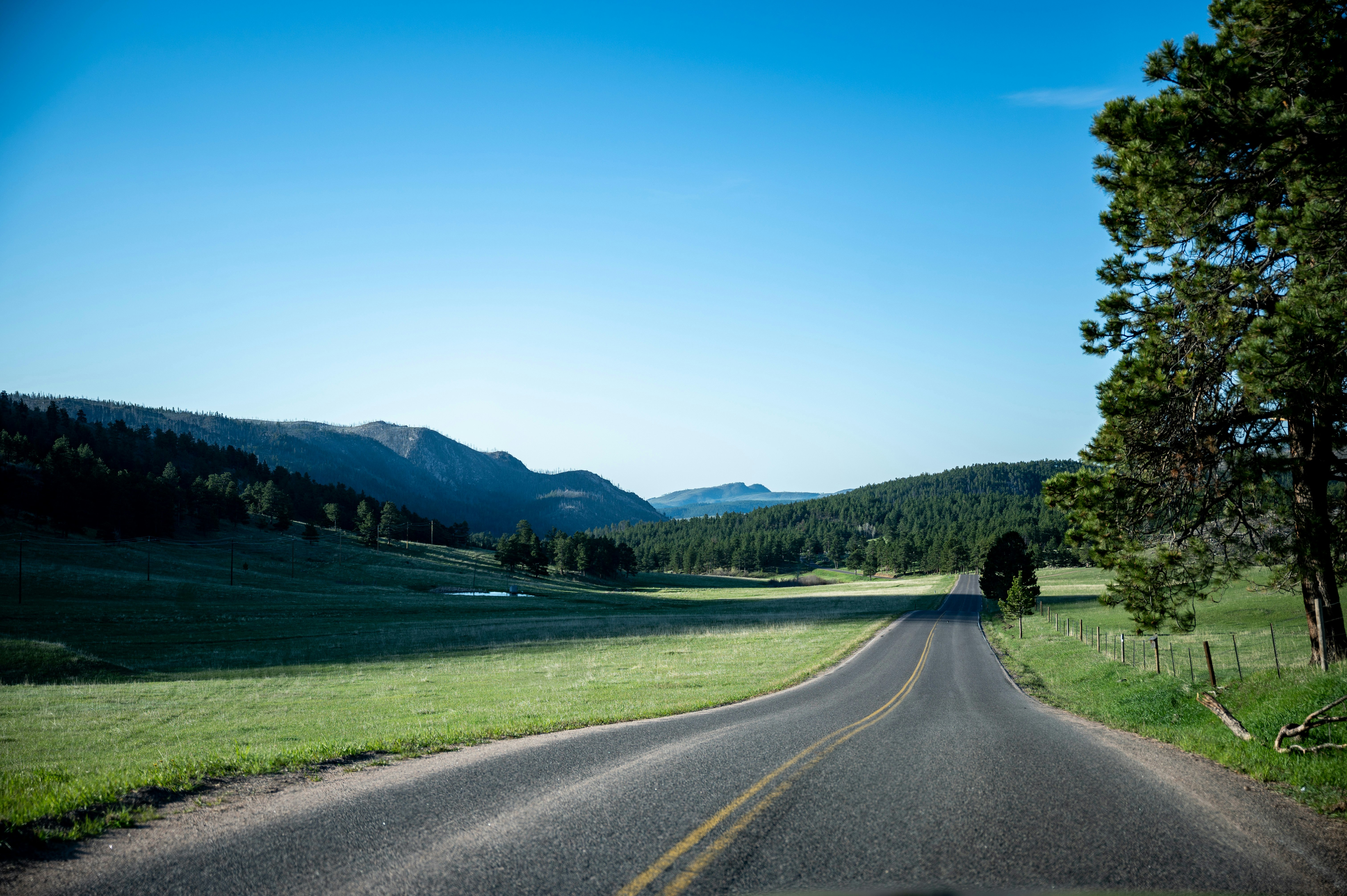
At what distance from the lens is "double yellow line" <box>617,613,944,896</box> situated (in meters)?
5.27

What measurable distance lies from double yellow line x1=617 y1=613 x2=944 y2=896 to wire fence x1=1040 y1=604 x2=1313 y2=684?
9386 mm

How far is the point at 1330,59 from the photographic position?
10.4m

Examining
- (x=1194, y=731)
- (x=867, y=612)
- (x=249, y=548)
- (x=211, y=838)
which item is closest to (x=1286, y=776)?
(x=1194, y=731)

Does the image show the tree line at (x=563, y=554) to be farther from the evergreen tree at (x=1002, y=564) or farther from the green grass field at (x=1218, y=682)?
the green grass field at (x=1218, y=682)

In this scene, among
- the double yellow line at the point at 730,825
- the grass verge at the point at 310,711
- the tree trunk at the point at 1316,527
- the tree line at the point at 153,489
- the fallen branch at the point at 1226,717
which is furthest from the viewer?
the tree line at the point at 153,489

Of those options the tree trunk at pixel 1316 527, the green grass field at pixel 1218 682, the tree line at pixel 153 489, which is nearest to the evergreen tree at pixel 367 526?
the tree line at pixel 153 489

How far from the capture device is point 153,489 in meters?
100

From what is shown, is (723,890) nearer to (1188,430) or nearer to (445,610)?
(1188,430)

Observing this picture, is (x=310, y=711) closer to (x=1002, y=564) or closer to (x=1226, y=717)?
(x=1226, y=717)

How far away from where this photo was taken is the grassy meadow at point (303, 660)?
12.2 meters

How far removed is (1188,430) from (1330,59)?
652 cm

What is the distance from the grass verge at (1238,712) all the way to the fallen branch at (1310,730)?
4.1 inches

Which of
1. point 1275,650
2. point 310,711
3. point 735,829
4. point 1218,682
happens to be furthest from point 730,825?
point 1275,650

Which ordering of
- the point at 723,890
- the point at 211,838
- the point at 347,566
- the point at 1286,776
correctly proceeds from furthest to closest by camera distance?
the point at 347,566 < the point at 1286,776 < the point at 211,838 < the point at 723,890
